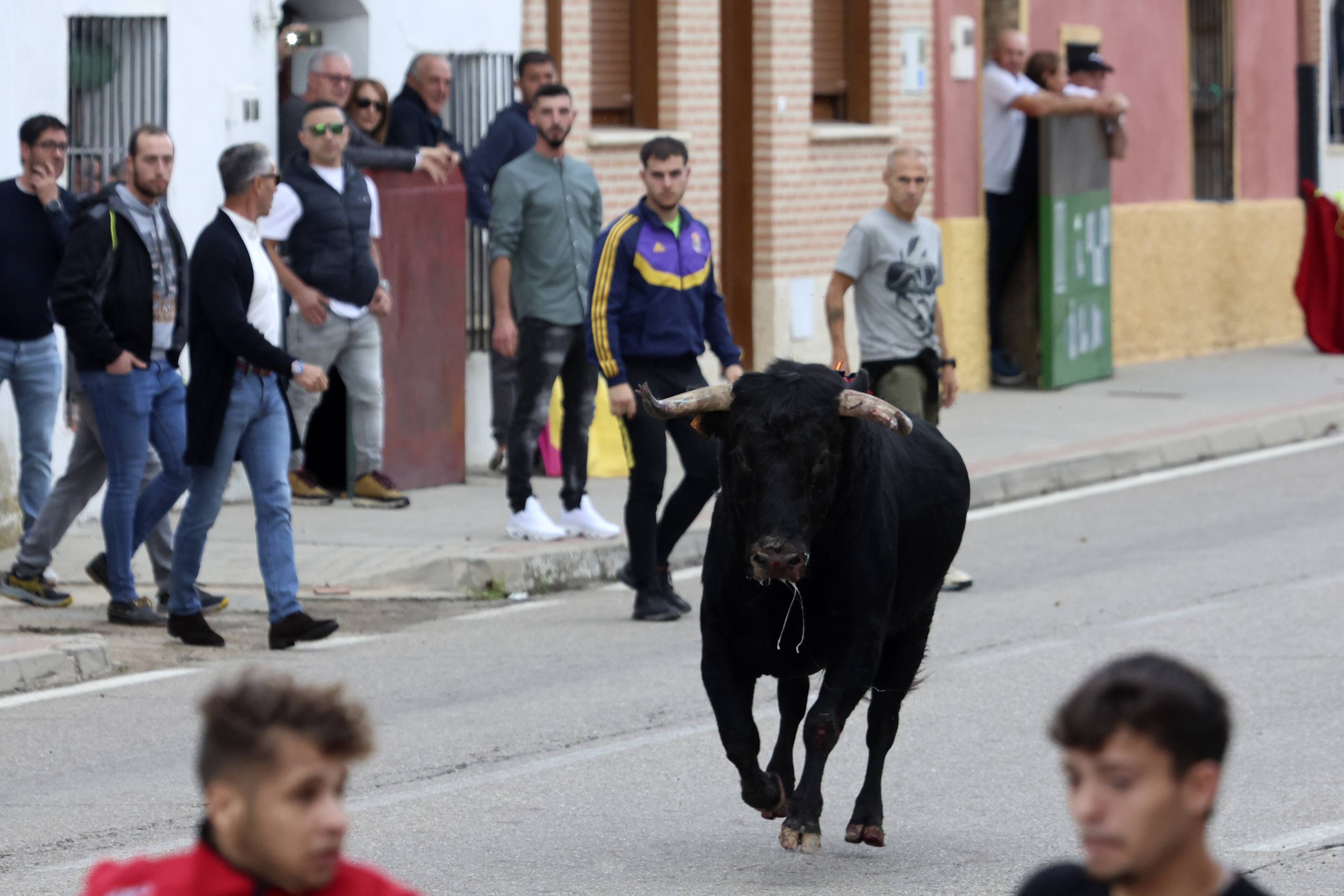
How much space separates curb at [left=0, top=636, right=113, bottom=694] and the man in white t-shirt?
1153cm

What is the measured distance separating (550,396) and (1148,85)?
36.7 feet

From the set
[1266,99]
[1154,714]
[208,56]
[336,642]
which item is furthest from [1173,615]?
[1266,99]

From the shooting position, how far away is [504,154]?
14.6m

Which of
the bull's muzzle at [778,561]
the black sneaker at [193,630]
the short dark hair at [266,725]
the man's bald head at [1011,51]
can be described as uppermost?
the man's bald head at [1011,51]

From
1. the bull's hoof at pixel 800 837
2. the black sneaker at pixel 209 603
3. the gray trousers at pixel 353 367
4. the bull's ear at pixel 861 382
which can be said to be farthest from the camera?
the gray trousers at pixel 353 367

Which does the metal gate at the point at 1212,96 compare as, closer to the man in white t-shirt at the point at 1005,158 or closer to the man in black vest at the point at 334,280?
the man in white t-shirt at the point at 1005,158

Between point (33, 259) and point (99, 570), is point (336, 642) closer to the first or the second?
point (99, 570)

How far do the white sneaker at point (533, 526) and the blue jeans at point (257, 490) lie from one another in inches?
104

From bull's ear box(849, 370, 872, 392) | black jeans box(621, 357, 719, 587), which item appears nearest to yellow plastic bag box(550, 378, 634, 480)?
black jeans box(621, 357, 719, 587)

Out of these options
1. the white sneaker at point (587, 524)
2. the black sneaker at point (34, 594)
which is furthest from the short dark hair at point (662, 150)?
the black sneaker at point (34, 594)

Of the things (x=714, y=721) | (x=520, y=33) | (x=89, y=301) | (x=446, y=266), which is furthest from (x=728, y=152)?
(x=714, y=721)

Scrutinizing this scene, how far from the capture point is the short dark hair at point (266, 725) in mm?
2904

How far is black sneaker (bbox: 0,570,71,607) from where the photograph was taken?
1073 cm

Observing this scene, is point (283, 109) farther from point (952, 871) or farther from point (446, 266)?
point (952, 871)
